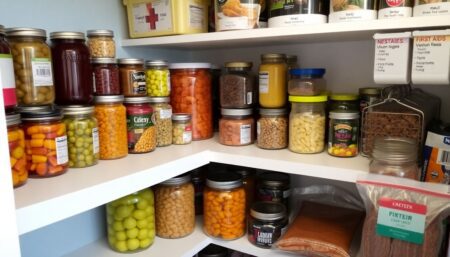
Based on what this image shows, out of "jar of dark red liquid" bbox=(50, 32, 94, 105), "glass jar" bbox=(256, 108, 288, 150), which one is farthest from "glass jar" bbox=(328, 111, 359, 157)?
"jar of dark red liquid" bbox=(50, 32, 94, 105)

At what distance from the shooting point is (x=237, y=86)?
1.08 metres

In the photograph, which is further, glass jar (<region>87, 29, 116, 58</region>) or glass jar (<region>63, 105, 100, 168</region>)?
glass jar (<region>87, 29, 116, 58</region>)

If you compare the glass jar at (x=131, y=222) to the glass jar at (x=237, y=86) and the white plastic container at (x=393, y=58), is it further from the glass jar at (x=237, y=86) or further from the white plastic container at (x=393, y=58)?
the white plastic container at (x=393, y=58)

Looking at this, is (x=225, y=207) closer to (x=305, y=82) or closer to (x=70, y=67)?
(x=305, y=82)

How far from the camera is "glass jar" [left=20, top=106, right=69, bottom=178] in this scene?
729mm

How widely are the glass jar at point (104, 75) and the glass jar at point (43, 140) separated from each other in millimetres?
178

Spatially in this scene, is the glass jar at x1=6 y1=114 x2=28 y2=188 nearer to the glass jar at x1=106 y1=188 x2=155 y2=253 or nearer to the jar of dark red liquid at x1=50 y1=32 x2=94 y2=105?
the jar of dark red liquid at x1=50 y1=32 x2=94 y2=105

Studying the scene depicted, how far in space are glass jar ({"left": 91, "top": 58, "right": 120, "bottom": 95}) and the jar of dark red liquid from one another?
48 millimetres

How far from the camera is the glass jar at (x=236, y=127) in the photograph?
1083 mm

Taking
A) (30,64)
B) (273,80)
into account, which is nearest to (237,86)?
(273,80)

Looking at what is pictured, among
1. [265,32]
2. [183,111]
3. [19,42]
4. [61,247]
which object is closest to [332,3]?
[265,32]

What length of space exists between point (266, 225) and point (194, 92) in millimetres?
481

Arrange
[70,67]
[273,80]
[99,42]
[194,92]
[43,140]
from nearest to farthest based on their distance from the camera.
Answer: [43,140], [70,67], [99,42], [273,80], [194,92]

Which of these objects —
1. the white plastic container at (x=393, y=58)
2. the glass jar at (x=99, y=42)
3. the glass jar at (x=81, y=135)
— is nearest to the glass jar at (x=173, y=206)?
the glass jar at (x=81, y=135)
